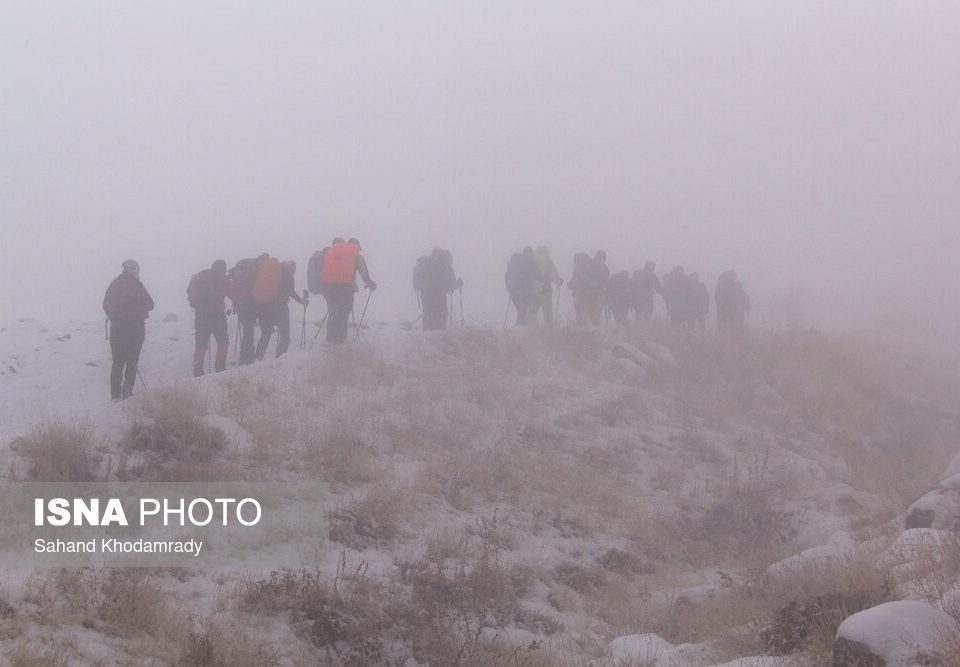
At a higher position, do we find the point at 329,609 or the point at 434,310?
the point at 434,310

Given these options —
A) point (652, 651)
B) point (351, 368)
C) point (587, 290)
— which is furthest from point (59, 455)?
point (587, 290)

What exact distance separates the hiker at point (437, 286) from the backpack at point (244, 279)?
4.01m

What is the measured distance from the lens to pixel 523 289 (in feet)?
64.0

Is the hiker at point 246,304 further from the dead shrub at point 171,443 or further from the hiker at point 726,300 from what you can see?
the hiker at point 726,300

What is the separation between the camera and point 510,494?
949 cm

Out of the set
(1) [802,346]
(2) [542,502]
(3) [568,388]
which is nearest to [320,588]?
(2) [542,502]

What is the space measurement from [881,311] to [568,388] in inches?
1535

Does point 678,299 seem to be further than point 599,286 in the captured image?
Yes

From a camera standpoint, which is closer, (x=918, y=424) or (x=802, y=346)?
(x=918, y=424)

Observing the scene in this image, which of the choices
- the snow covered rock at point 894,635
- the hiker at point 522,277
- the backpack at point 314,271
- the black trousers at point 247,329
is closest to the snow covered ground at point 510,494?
the snow covered rock at point 894,635

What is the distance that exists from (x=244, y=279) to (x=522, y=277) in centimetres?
730

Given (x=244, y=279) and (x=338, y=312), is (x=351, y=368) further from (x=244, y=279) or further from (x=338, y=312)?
(x=244, y=279)

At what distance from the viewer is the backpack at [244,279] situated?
14125 millimetres

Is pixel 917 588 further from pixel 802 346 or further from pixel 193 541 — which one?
pixel 802 346
